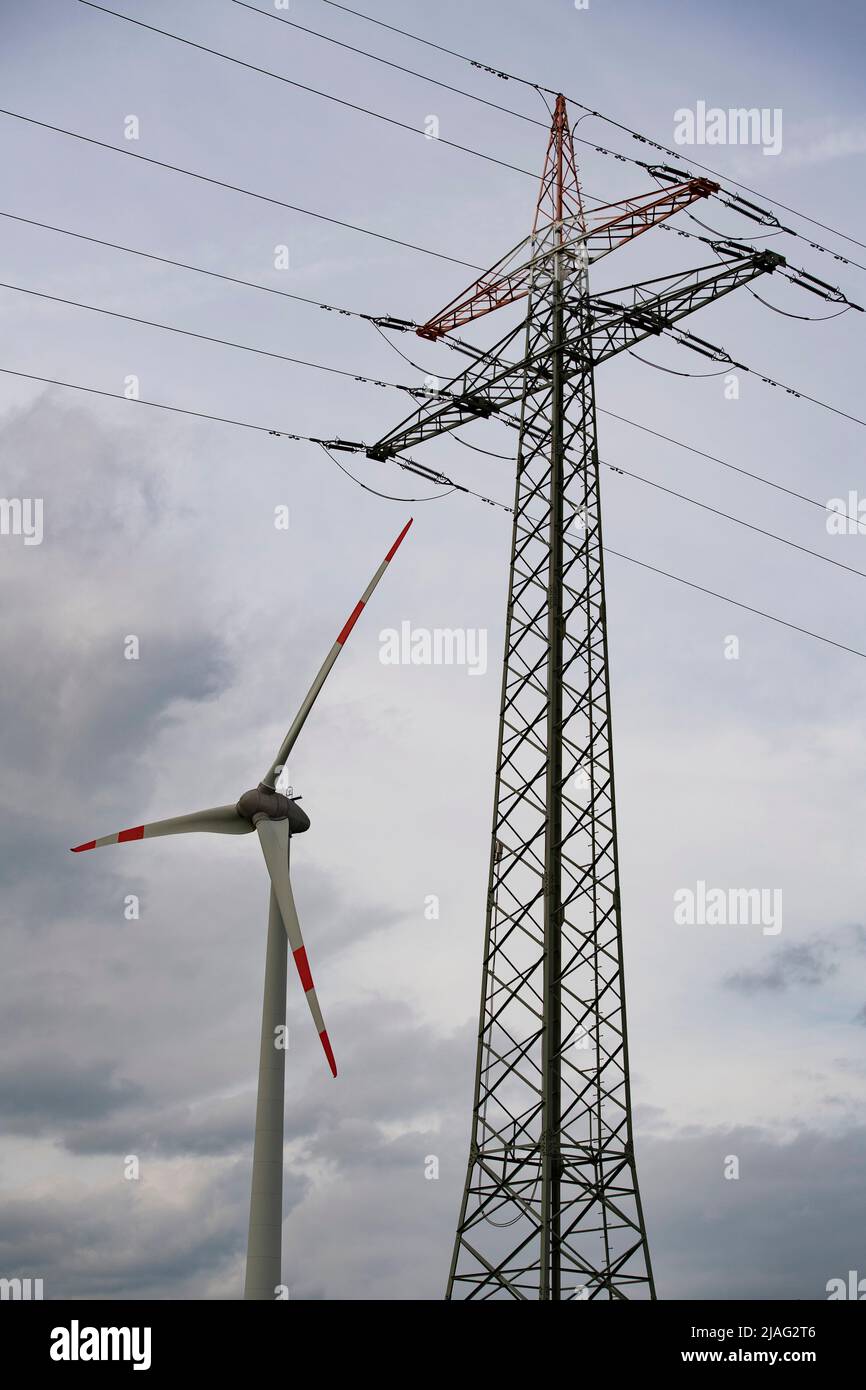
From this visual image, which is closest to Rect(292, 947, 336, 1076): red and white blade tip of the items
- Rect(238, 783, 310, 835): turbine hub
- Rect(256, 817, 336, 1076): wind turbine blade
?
Rect(256, 817, 336, 1076): wind turbine blade

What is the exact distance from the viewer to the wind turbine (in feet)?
119

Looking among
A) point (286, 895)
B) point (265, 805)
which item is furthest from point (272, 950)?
point (265, 805)

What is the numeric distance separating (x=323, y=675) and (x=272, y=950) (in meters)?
7.74

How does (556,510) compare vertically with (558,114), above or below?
below

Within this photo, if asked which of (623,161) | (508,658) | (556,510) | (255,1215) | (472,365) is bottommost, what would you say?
(255,1215)

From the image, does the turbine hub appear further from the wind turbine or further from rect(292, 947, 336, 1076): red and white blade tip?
rect(292, 947, 336, 1076): red and white blade tip

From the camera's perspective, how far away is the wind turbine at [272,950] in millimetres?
36219

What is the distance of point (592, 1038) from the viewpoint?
130 ft

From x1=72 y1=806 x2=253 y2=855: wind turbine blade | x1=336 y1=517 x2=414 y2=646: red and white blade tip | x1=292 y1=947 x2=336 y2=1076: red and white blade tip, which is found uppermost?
x1=336 y1=517 x2=414 y2=646: red and white blade tip

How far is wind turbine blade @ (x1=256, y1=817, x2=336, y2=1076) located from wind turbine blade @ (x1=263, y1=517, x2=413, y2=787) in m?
1.26
